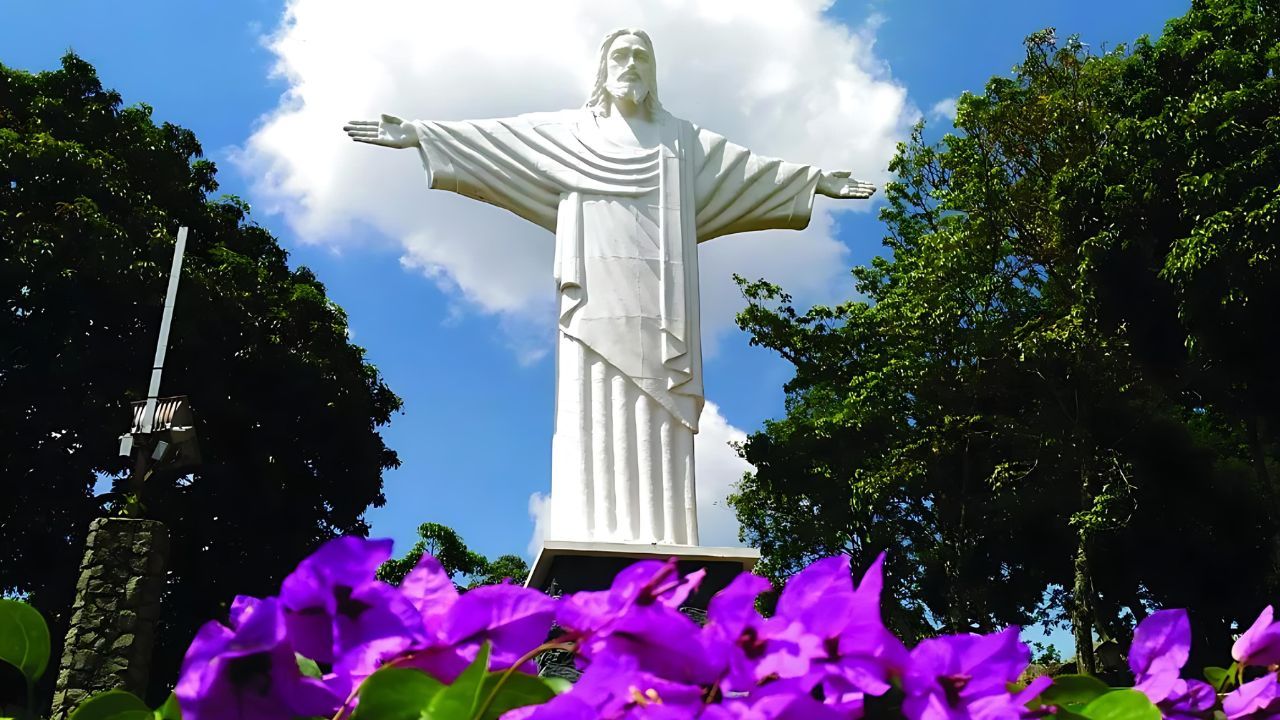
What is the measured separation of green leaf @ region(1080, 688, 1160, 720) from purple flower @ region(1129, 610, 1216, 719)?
0.29 feet

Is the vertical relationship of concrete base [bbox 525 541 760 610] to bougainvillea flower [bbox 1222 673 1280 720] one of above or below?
above

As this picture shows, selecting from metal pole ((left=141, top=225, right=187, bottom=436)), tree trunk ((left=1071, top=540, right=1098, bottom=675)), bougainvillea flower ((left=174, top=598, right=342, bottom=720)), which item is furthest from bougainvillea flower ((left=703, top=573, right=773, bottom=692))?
tree trunk ((left=1071, top=540, right=1098, bottom=675))

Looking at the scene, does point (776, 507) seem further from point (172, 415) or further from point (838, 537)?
point (172, 415)

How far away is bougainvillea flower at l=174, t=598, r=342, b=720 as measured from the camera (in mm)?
587

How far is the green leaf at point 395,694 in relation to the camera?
0.62 meters

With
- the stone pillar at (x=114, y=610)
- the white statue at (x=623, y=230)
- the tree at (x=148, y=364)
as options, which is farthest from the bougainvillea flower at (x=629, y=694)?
the tree at (x=148, y=364)

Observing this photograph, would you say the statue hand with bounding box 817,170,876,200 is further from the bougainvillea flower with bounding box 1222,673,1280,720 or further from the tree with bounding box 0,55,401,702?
the tree with bounding box 0,55,401,702

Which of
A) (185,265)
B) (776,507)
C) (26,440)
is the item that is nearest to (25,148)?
(185,265)

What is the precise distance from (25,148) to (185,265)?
2.34 m

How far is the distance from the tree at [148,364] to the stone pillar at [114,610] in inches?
209

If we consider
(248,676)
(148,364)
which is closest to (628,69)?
(248,676)

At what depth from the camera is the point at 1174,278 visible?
1074 cm

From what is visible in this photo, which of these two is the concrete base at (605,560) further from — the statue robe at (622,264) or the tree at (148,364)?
the tree at (148,364)

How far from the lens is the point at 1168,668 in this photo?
2.72ft
